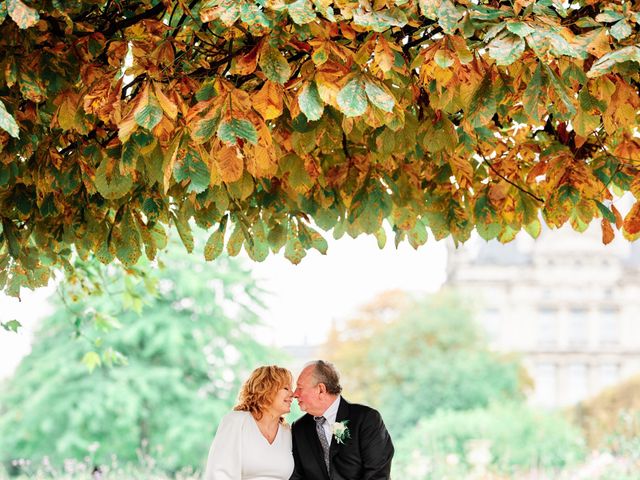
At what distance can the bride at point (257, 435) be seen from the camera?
5898 mm

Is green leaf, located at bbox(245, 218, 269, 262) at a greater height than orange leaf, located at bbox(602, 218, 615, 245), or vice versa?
green leaf, located at bbox(245, 218, 269, 262)

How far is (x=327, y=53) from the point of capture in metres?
3.86

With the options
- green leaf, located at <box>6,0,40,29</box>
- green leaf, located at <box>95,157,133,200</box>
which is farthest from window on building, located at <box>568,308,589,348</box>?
green leaf, located at <box>6,0,40,29</box>

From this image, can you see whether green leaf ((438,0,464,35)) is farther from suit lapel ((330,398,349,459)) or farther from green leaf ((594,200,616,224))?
suit lapel ((330,398,349,459))

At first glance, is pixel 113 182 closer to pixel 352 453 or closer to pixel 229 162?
pixel 229 162

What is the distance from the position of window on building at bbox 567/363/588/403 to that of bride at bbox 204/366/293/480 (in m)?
65.2

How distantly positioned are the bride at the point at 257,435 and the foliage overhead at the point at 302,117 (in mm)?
767

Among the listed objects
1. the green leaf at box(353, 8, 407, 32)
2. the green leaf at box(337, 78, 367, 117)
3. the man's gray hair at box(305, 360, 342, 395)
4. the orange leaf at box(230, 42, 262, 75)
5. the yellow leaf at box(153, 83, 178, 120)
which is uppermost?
the orange leaf at box(230, 42, 262, 75)

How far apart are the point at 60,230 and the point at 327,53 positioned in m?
2.84

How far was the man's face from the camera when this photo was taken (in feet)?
19.3

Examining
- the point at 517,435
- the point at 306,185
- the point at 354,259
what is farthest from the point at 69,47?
the point at 354,259

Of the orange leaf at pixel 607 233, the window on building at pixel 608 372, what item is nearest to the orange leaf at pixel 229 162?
the orange leaf at pixel 607 233

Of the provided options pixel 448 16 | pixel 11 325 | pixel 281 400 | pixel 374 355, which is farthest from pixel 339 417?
pixel 374 355

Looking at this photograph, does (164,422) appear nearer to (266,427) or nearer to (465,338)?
(465,338)
